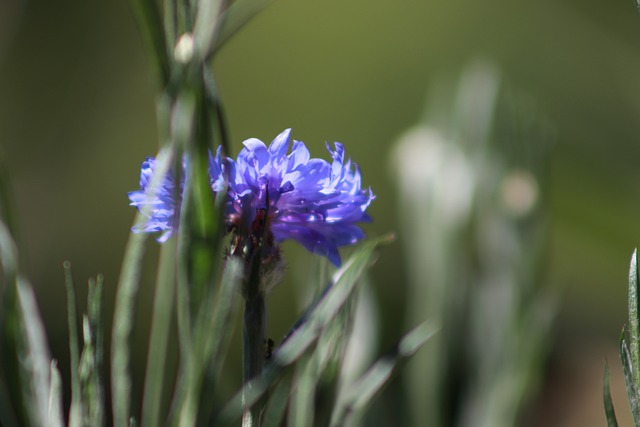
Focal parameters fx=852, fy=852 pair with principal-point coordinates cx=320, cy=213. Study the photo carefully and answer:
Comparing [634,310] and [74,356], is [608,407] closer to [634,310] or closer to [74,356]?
[634,310]

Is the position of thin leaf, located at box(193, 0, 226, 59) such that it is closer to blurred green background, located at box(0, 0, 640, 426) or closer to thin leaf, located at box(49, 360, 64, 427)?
thin leaf, located at box(49, 360, 64, 427)

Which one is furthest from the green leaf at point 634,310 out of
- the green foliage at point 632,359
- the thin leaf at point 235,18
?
the thin leaf at point 235,18

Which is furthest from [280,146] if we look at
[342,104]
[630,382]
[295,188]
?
[342,104]

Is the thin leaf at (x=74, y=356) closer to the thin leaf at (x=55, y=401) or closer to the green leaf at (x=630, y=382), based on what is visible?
the thin leaf at (x=55, y=401)

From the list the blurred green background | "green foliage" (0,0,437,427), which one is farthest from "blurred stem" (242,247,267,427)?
the blurred green background

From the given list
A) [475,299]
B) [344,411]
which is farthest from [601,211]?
[344,411]

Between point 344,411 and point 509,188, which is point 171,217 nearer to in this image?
point 344,411
